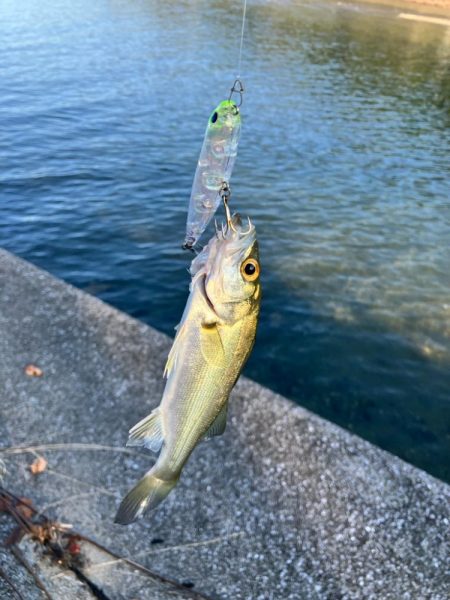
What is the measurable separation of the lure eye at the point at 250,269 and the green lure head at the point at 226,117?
162 centimetres

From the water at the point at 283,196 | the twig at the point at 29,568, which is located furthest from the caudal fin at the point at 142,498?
the water at the point at 283,196

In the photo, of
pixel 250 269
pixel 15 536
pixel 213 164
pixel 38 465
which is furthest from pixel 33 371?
pixel 250 269

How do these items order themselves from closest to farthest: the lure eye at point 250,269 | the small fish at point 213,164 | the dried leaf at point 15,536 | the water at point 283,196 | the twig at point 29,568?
the lure eye at point 250,269 < the small fish at point 213,164 < the twig at point 29,568 < the dried leaf at point 15,536 < the water at point 283,196

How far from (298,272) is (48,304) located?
5942 mm

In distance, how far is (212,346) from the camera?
10.5 ft

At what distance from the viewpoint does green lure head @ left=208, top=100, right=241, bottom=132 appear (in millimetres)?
4125

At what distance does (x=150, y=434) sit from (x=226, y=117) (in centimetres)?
242

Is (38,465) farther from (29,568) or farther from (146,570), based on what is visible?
(146,570)

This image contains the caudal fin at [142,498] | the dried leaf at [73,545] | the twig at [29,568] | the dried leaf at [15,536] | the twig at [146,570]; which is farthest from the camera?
the dried leaf at [73,545]

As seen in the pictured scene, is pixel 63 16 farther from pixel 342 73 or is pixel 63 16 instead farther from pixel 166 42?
pixel 342 73

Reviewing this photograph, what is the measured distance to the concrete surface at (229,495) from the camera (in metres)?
4.62

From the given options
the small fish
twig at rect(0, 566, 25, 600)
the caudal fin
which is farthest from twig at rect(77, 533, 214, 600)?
the small fish

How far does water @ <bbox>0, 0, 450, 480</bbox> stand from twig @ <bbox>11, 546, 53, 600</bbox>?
4.84 meters

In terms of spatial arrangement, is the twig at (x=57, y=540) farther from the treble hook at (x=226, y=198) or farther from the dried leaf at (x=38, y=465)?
the treble hook at (x=226, y=198)
